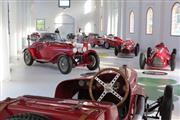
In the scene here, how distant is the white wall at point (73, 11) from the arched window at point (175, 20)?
898 inches

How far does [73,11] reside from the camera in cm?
4041

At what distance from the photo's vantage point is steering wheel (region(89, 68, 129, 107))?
12.9 ft

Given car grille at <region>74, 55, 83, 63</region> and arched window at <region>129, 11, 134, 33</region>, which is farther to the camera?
arched window at <region>129, 11, 134, 33</region>

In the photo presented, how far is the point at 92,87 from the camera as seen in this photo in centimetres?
411

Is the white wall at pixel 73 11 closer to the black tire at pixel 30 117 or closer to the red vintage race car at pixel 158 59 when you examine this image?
the red vintage race car at pixel 158 59

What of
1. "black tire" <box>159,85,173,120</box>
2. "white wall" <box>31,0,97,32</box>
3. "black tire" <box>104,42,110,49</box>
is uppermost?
"white wall" <box>31,0,97,32</box>

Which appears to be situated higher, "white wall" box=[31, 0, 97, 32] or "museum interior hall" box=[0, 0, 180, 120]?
"white wall" box=[31, 0, 97, 32]

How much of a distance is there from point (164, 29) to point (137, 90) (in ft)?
49.4

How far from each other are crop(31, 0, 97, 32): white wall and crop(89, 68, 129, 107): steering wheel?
3646cm

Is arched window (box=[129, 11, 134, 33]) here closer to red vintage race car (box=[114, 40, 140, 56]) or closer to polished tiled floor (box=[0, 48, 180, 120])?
red vintage race car (box=[114, 40, 140, 56])

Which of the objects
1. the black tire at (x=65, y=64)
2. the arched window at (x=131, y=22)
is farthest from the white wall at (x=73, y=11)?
the black tire at (x=65, y=64)

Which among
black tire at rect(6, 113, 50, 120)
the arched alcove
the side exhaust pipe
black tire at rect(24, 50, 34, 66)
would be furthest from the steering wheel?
the arched alcove

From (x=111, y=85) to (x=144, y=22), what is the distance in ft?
62.7

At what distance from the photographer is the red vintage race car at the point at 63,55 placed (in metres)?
11.0
